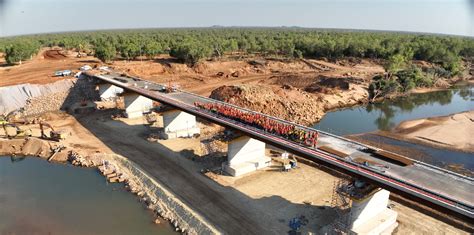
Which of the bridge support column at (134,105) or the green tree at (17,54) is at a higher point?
the green tree at (17,54)

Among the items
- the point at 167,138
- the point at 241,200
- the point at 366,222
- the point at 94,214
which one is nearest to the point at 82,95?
the point at 167,138

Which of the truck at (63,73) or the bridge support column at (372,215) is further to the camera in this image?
the truck at (63,73)

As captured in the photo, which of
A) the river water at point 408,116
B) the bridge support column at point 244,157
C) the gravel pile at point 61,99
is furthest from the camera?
the gravel pile at point 61,99

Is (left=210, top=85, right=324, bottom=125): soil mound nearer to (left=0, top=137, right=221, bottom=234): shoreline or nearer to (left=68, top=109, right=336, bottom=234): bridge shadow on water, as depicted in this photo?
(left=68, top=109, right=336, bottom=234): bridge shadow on water

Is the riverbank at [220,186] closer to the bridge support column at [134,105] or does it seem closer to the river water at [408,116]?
the bridge support column at [134,105]

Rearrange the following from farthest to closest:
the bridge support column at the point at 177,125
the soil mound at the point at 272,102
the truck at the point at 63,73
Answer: the truck at the point at 63,73
the soil mound at the point at 272,102
the bridge support column at the point at 177,125

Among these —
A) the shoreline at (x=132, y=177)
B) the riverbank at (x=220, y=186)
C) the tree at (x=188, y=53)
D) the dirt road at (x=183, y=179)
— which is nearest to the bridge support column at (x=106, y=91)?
the dirt road at (x=183, y=179)

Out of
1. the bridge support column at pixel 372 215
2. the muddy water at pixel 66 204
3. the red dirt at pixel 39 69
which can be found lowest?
the muddy water at pixel 66 204
